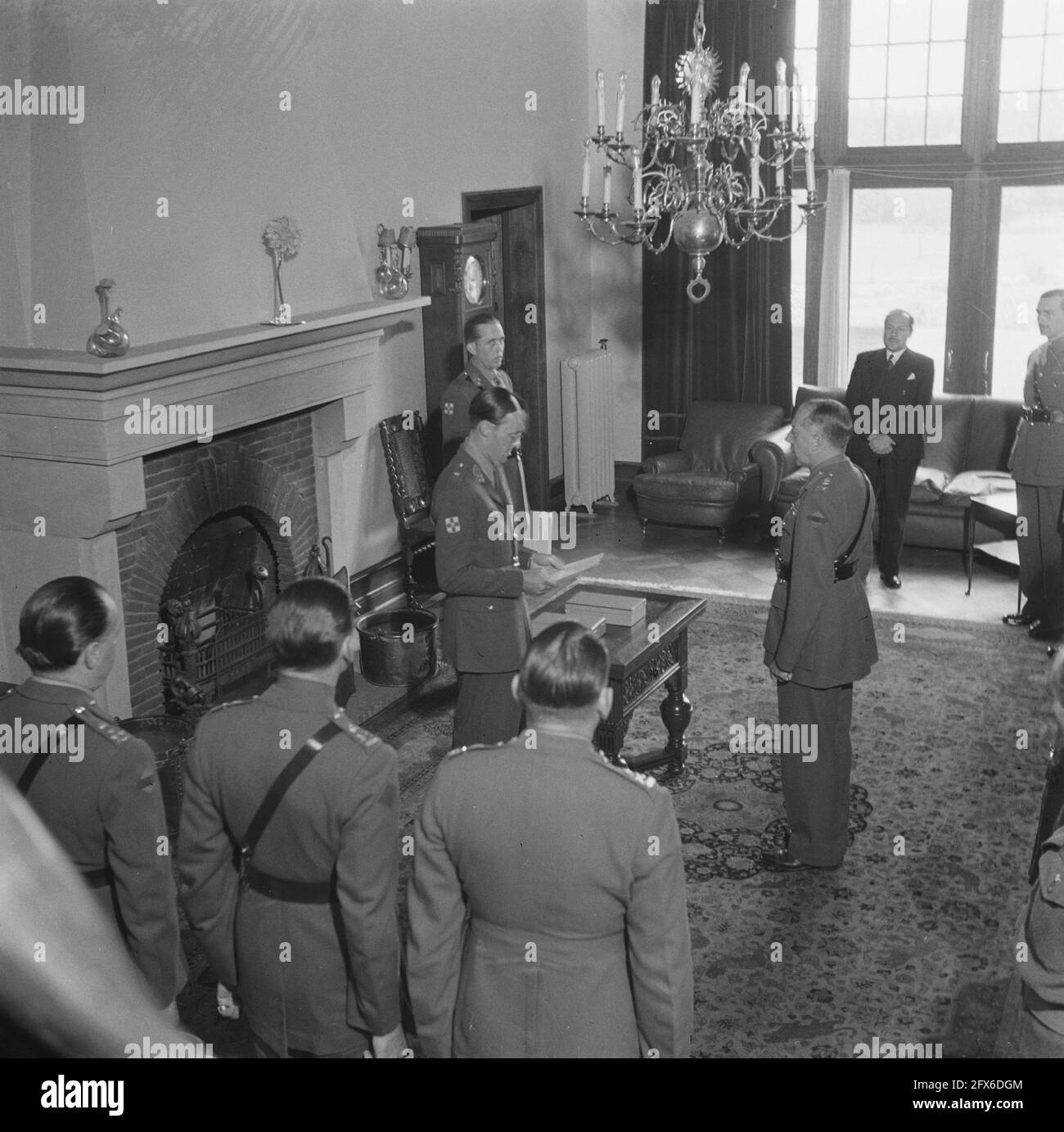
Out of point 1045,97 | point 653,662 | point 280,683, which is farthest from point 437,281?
point 280,683

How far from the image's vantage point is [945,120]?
29.1ft

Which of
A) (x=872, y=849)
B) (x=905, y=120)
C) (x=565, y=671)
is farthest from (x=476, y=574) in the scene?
(x=905, y=120)

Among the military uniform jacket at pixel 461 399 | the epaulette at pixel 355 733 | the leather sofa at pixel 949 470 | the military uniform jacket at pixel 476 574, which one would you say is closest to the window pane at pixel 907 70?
the leather sofa at pixel 949 470

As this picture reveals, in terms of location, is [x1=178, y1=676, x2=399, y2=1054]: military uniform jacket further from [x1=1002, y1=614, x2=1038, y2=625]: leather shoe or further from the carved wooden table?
[x1=1002, y1=614, x2=1038, y2=625]: leather shoe

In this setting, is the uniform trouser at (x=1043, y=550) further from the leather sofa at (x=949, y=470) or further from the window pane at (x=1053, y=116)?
the window pane at (x=1053, y=116)

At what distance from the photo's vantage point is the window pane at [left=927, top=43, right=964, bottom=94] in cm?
876

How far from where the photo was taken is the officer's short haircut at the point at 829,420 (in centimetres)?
424

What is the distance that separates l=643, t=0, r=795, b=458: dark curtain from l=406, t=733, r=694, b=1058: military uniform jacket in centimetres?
740

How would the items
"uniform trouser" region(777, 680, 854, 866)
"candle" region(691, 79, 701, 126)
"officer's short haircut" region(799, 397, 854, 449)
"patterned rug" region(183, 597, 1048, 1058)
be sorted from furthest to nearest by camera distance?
"candle" region(691, 79, 701, 126) → "uniform trouser" region(777, 680, 854, 866) → "officer's short haircut" region(799, 397, 854, 449) → "patterned rug" region(183, 597, 1048, 1058)

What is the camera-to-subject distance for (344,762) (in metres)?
2.66

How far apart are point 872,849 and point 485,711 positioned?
1462 mm

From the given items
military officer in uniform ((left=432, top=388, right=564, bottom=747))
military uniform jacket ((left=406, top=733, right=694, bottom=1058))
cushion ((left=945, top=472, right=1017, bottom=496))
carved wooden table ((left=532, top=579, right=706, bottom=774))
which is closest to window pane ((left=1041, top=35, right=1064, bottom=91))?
cushion ((left=945, top=472, right=1017, bottom=496))

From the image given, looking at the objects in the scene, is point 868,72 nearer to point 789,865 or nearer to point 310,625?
point 789,865

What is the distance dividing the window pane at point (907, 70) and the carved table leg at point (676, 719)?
5324 millimetres
